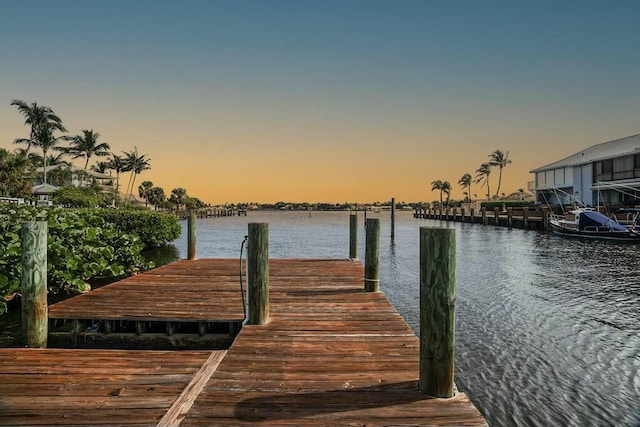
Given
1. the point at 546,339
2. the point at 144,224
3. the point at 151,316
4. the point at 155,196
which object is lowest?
the point at 546,339

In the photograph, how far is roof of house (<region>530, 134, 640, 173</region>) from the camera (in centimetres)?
4188

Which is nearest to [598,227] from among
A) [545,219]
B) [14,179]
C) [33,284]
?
[545,219]

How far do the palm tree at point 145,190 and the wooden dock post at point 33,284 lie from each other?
101m

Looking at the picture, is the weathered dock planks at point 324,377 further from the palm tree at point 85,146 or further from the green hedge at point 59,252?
the palm tree at point 85,146

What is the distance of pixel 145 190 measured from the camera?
10281 cm

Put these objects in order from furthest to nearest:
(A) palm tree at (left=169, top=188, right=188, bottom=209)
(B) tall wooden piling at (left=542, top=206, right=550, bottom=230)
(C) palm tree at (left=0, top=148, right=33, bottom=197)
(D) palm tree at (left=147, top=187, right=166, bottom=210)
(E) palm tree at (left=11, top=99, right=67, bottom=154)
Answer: (A) palm tree at (left=169, top=188, right=188, bottom=209) < (D) palm tree at (left=147, top=187, right=166, bottom=210) < (E) palm tree at (left=11, top=99, right=67, bottom=154) < (C) palm tree at (left=0, top=148, right=33, bottom=197) < (B) tall wooden piling at (left=542, top=206, right=550, bottom=230)

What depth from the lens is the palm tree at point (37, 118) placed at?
6301 cm

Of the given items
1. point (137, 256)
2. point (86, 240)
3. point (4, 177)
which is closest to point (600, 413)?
point (86, 240)

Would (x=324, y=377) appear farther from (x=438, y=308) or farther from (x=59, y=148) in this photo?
(x=59, y=148)

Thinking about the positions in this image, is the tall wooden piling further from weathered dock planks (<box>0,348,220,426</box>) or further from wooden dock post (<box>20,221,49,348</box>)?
wooden dock post (<box>20,221,49,348</box>)

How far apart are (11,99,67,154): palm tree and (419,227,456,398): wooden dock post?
74.8 m

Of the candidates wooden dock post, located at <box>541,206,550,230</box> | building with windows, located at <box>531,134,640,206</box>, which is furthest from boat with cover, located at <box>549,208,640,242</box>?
building with windows, located at <box>531,134,640,206</box>

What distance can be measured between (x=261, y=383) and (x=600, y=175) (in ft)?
170

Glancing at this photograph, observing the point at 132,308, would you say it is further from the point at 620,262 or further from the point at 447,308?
the point at 620,262
